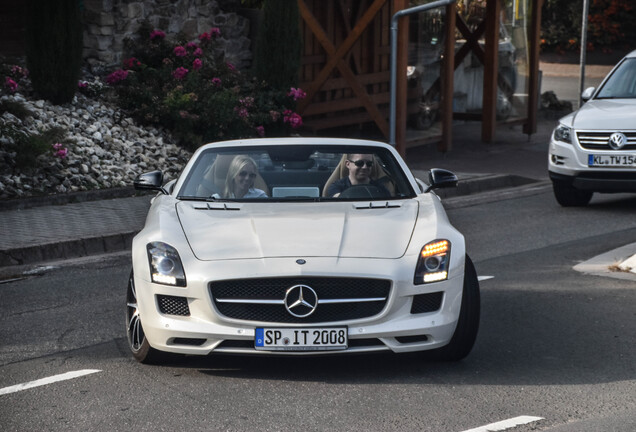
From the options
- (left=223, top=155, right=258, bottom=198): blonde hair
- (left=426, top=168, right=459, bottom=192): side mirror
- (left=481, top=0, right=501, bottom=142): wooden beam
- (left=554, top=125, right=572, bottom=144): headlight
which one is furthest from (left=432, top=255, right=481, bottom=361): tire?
(left=481, top=0, right=501, bottom=142): wooden beam

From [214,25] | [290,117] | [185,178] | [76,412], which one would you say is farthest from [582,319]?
[214,25]

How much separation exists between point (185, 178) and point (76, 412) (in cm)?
228

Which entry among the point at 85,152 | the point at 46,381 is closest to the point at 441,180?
the point at 46,381

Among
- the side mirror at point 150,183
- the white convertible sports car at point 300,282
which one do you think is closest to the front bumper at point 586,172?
the white convertible sports car at point 300,282

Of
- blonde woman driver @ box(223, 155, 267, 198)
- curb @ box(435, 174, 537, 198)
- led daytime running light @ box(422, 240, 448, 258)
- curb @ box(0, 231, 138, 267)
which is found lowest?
curb @ box(435, 174, 537, 198)

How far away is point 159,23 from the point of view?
1897 centimetres

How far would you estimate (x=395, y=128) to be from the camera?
1898 cm

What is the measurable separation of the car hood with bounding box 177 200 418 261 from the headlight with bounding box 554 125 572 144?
7.30 meters

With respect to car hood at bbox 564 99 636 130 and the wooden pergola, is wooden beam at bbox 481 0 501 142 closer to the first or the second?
the wooden pergola

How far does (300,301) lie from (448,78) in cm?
1486

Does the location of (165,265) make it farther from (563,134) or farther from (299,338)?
(563,134)

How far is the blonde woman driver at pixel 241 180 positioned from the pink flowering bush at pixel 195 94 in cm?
895

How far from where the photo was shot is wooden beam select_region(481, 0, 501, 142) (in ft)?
73.9

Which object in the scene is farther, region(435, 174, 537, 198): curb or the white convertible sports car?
region(435, 174, 537, 198): curb
